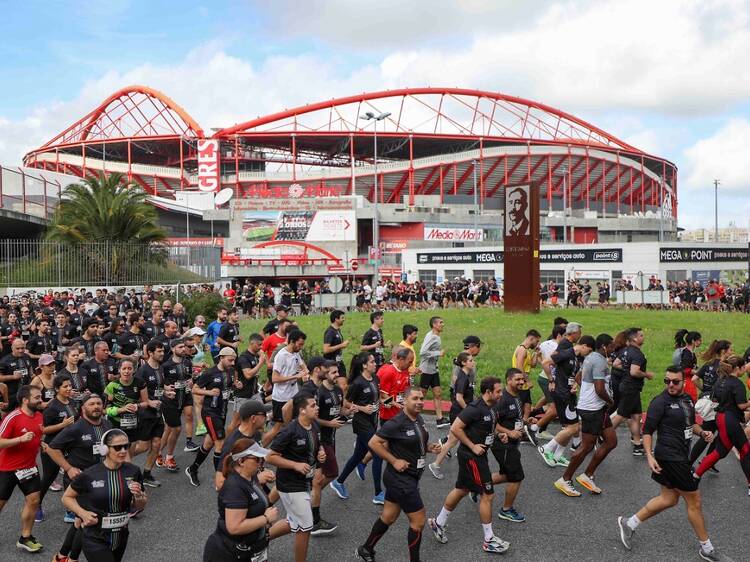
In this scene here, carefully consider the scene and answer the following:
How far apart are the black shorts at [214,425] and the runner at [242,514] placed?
363 cm

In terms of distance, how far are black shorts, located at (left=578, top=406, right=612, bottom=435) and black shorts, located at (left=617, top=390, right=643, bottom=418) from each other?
119cm

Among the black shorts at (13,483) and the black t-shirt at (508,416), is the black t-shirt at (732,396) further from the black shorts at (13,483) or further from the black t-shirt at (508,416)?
the black shorts at (13,483)

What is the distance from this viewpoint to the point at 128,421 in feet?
26.5

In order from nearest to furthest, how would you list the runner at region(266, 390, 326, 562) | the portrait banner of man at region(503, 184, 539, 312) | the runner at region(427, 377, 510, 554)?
1. the runner at region(266, 390, 326, 562)
2. the runner at region(427, 377, 510, 554)
3. the portrait banner of man at region(503, 184, 539, 312)

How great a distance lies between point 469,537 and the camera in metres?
6.69

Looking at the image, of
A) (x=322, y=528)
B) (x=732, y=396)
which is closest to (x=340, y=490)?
(x=322, y=528)

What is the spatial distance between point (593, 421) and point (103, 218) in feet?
91.4

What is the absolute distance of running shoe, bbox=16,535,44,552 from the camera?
637cm

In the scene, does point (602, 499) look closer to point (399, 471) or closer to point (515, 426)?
point (515, 426)

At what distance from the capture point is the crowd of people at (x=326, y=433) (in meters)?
5.02

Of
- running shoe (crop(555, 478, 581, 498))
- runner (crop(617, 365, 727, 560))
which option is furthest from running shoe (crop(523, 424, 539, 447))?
runner (crop(617, 365, 727, 560))

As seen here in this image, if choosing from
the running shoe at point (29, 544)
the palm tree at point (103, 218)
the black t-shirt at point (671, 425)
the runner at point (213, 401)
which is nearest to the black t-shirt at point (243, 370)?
the runner at point (213, 401)

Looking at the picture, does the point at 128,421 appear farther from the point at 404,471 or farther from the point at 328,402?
the point at 404,471

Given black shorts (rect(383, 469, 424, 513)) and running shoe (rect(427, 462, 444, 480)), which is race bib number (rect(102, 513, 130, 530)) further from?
running shoe (rect(427, 462, 444, 480))
